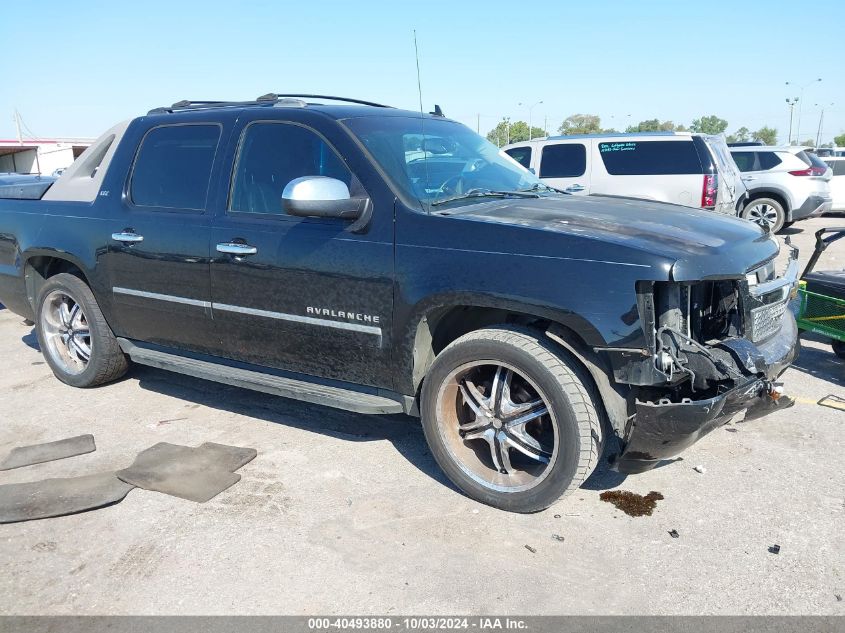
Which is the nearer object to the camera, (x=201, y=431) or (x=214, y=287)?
(x=214, y=287)

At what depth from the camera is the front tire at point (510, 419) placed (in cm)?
325

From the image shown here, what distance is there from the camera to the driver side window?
4016 mm

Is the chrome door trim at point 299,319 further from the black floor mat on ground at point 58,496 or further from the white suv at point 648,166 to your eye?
the white suv at point 648,166

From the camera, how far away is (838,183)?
1780cm

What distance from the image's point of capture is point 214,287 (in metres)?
4.26

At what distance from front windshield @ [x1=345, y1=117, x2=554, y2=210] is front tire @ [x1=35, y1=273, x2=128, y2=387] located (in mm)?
2545

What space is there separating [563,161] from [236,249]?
8560mm

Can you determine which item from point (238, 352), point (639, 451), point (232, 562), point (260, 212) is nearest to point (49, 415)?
point (238, 352)

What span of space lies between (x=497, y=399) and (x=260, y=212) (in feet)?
5.81

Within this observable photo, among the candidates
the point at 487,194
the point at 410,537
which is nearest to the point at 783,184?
the point at 487,194

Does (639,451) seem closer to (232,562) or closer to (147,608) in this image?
(232,562)

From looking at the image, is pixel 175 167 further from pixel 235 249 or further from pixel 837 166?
pixel 837 166

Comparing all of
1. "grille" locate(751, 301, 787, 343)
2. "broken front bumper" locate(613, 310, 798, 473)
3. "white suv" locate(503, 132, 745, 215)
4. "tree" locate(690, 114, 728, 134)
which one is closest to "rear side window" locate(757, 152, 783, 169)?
"white suv" locate(503, 132, 745, 215)

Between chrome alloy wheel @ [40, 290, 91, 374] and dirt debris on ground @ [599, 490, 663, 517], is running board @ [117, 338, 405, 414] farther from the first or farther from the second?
dirt debris on ground @ [599, 490, 663, 517]
